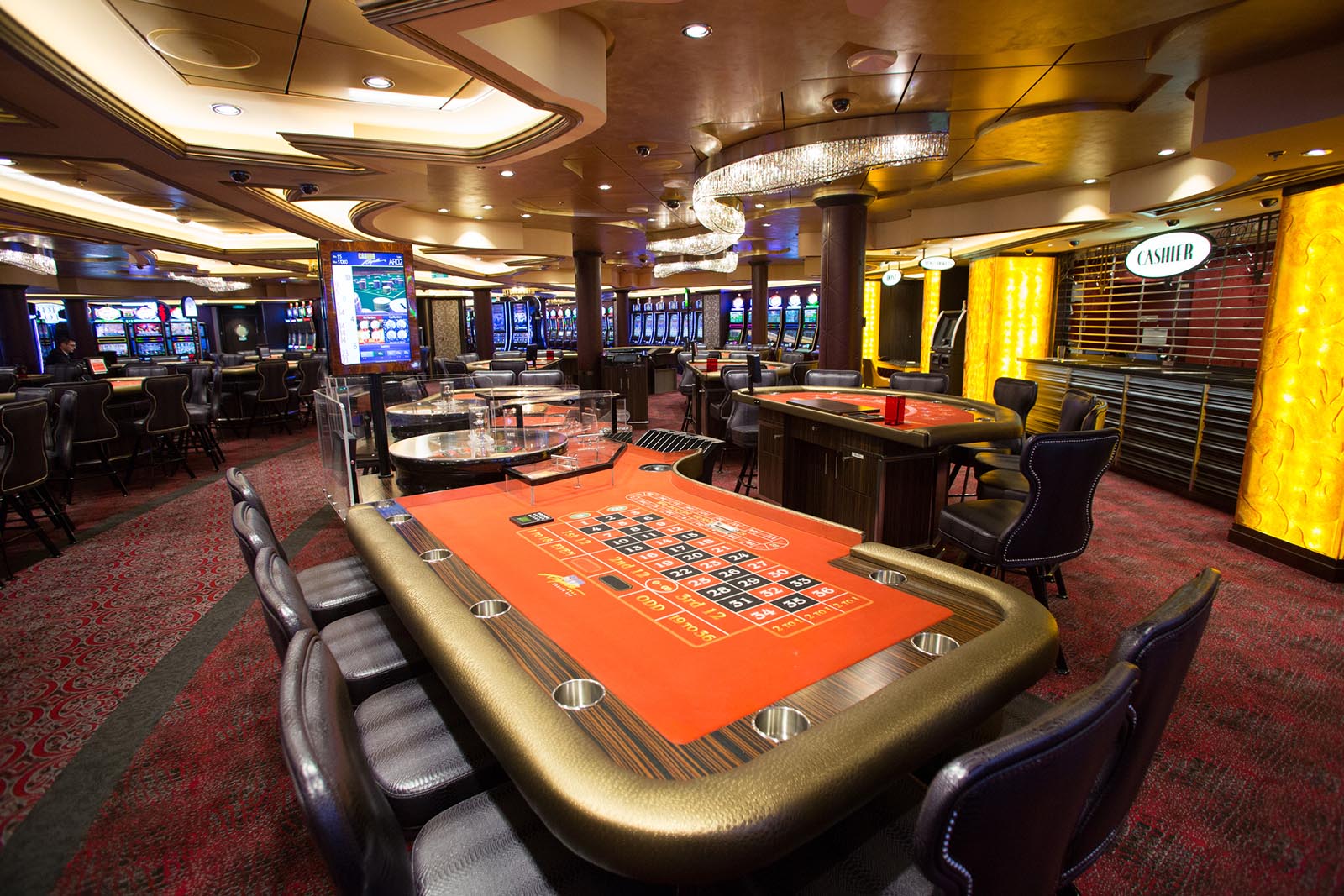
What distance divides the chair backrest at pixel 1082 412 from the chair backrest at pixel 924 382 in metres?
1.49

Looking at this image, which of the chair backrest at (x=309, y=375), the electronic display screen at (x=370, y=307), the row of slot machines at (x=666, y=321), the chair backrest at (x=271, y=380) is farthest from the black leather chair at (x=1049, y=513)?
the row of slot machines at (x=666, y=321)

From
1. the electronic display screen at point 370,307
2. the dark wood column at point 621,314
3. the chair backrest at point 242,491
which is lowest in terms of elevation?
the chair backrest at point 242,491

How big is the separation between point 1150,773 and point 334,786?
2751mm

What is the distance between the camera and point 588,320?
10625mm

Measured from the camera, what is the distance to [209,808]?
6.98 feet

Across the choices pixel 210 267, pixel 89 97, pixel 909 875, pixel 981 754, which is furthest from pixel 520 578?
pixel 210 267

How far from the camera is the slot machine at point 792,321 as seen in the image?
19.6 m

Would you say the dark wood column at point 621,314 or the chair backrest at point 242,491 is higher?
the dark wood column at point 621,314

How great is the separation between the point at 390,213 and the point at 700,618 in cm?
867

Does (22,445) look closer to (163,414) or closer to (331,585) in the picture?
(163,414)

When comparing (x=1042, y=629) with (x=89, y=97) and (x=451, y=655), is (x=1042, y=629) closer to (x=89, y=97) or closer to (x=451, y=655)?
(x=451, y=655)

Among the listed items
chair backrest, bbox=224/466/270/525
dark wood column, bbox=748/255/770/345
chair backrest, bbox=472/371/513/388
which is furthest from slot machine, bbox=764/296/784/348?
chair backrest, bbox=224/466/270/525

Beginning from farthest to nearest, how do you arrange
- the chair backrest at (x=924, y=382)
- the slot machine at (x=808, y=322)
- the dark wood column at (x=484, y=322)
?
the slot machine at (x=808, y=322)
the dark wood column at (x=484, y=322)
the chair backrest at (x=924, y=382)

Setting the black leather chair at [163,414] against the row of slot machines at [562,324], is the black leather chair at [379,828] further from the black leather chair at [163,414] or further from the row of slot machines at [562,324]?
the row of slot machines at [562,324]
